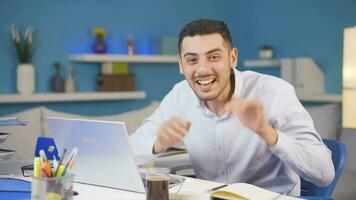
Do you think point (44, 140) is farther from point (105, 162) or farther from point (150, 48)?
point (150, 48)

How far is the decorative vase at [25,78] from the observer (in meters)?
3.81

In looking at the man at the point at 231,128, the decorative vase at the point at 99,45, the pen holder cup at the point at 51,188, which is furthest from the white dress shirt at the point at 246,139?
the decorative vase at the point at 99,45

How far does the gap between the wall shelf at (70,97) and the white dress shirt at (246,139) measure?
199 cm

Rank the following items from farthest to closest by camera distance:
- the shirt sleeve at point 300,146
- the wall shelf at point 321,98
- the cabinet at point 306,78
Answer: the cabinet at point 306,78
the wall shelf at point 321,98
the shirt sleeve at point 300,146

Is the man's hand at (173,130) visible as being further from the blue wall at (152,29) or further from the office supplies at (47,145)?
the blue wall at (152,29)

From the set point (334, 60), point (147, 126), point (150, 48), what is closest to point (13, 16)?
point (150, 48)

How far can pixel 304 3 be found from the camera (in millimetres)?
4453

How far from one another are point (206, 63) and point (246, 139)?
33 centimetres

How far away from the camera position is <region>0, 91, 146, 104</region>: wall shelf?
3771 millimetres

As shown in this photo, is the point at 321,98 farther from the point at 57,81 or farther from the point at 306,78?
the point at 57,81

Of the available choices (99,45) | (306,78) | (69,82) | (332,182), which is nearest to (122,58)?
(99,45)

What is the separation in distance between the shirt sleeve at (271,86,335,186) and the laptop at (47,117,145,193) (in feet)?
1.49

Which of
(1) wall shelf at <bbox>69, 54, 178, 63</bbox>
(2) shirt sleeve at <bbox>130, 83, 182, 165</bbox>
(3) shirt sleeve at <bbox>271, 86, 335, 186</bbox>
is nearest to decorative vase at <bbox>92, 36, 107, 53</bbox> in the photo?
(1) wall shelf at <bbox>69, 54, 178, 63</bbox>

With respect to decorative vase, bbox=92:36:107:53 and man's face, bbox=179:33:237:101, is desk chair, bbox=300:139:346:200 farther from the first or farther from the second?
decorative vase, bbox=92:36:107:53
